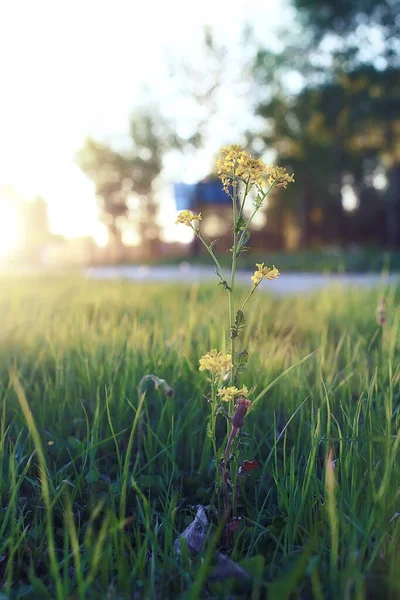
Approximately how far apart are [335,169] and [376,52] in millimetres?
4124

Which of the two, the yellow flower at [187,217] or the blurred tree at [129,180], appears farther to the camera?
the blurred tree at [129,180]

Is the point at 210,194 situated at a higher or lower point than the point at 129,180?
lower

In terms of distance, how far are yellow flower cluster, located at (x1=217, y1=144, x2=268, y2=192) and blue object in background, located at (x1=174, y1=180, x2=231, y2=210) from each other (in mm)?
19928

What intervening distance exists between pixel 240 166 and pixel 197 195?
20.8m

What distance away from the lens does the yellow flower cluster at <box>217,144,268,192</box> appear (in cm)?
108

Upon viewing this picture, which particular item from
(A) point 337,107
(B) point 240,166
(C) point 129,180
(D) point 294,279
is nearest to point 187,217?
(B) point 240,166

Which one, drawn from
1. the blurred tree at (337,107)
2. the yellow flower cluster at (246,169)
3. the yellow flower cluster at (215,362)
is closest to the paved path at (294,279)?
the yellow flower cluster at (246,169)

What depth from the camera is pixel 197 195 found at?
21.5 meters

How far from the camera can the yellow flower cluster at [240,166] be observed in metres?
1.08

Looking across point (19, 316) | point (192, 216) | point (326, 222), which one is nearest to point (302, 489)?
point (192, 216)

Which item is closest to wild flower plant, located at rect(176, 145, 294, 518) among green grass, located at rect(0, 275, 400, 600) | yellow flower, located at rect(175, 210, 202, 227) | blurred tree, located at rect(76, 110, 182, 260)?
yellow flower, located at rect(175, 210, 202, 227)

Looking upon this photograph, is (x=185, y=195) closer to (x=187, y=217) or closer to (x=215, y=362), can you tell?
(x=187, y=217)

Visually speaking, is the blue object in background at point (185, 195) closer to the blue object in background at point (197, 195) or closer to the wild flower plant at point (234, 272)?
the blue object in background at point (197, 195)

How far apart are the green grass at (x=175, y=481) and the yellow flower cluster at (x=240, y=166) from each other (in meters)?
0.57
